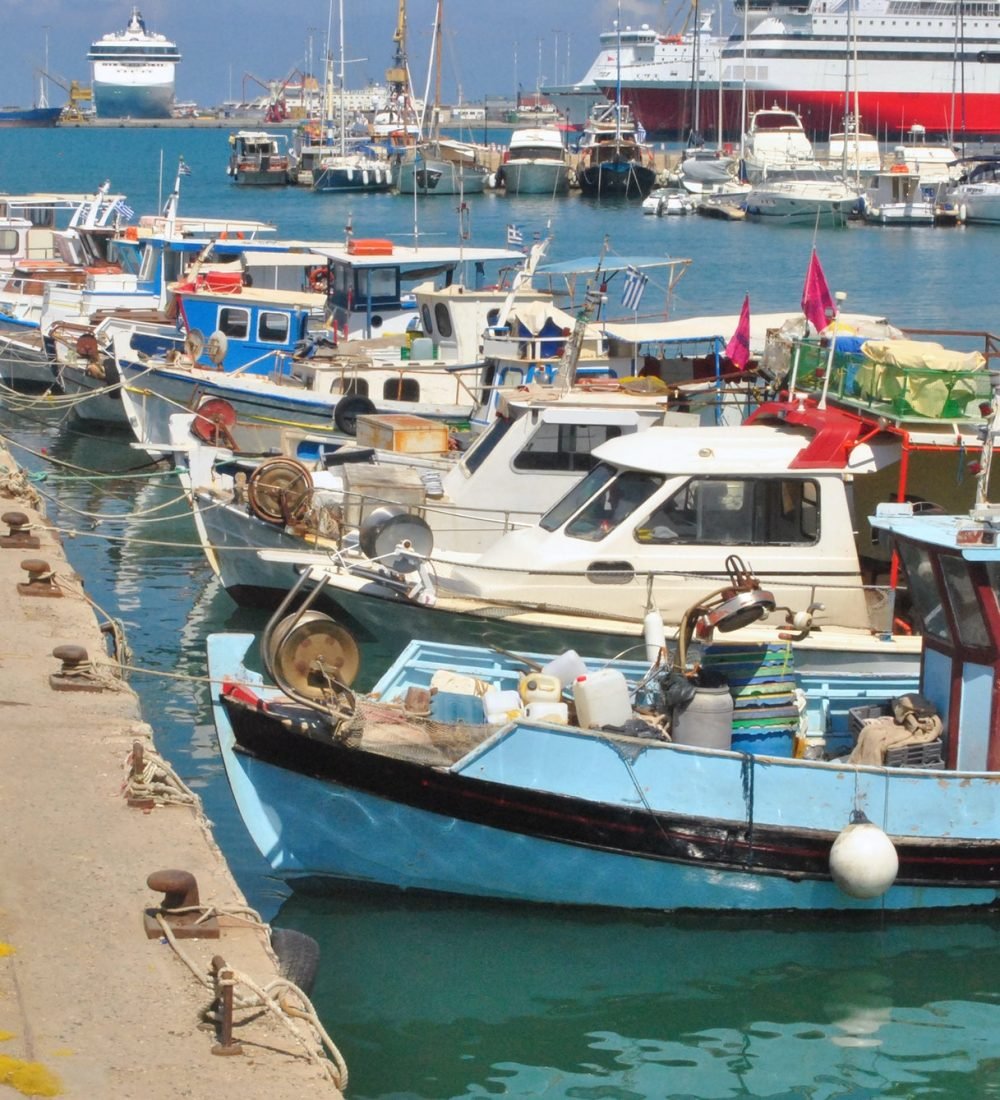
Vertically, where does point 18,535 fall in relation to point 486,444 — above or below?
below

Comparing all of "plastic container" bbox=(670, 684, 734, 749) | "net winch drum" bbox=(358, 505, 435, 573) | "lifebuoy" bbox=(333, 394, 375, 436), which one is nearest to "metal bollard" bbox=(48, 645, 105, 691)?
"plastic container" bbox=(670, 684, 734, 749)

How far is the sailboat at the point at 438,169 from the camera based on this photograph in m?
91.6

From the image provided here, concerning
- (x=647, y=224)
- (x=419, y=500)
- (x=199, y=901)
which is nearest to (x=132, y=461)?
(x=419, y=500)

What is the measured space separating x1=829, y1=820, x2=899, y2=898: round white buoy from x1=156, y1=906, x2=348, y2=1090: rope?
366cm

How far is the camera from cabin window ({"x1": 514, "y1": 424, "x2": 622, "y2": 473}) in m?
15.7

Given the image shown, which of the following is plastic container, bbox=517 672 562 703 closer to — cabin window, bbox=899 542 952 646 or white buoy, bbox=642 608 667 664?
white buoy, bbox=642 608 667 664

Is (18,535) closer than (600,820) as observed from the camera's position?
No

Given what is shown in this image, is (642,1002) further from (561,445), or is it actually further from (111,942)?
(561,445)

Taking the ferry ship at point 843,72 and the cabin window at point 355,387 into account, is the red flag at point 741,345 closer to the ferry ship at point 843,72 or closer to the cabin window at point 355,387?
the cabin window at point 355,387

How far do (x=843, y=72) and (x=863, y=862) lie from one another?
12409 centimetres

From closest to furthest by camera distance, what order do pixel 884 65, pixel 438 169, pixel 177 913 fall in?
pixel 177 913 < pixel 438 169 < pixel 884 65

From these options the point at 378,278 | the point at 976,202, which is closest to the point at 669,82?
the point at 976,202

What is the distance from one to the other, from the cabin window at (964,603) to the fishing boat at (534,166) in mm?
84520

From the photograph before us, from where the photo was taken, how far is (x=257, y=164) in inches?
4154
